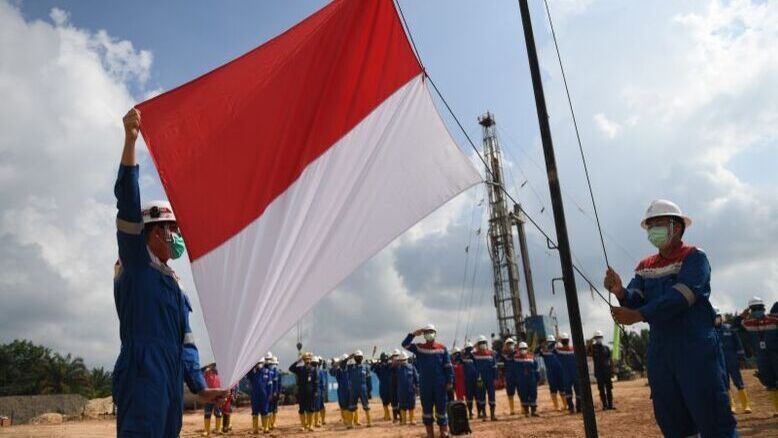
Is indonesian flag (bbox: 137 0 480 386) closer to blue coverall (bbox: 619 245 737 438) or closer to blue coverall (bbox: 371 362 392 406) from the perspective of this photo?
blue coverall (bbox: 619 245 737 438)

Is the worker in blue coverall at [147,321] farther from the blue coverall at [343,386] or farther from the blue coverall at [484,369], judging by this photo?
the blue coverall at [343,386]

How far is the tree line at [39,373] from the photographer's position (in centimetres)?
6188

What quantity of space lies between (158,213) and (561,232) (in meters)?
3.00

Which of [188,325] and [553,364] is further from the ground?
[188,325]

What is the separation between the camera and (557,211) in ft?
15.5

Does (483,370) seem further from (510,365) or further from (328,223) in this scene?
(328,223)

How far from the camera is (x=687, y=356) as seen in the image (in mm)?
4934

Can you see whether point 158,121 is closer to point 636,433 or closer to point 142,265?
point 142,265

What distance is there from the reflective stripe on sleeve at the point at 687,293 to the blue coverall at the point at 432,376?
27.5 ft

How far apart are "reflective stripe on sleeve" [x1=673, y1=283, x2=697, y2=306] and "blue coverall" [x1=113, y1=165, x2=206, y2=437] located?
3957 mm

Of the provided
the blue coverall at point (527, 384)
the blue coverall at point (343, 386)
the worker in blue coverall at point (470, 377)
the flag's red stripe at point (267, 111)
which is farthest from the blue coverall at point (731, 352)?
the flag's red stripe at point (267, 111)

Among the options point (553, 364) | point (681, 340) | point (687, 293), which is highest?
point (687, 293)

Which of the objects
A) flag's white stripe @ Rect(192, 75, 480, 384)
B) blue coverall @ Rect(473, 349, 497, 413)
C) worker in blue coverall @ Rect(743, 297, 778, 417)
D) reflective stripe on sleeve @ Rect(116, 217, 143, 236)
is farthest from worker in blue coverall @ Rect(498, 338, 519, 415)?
reflective stripe on sleeve @ Rect(116, 217, 143, 236)

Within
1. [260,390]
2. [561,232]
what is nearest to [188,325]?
[561,232]
